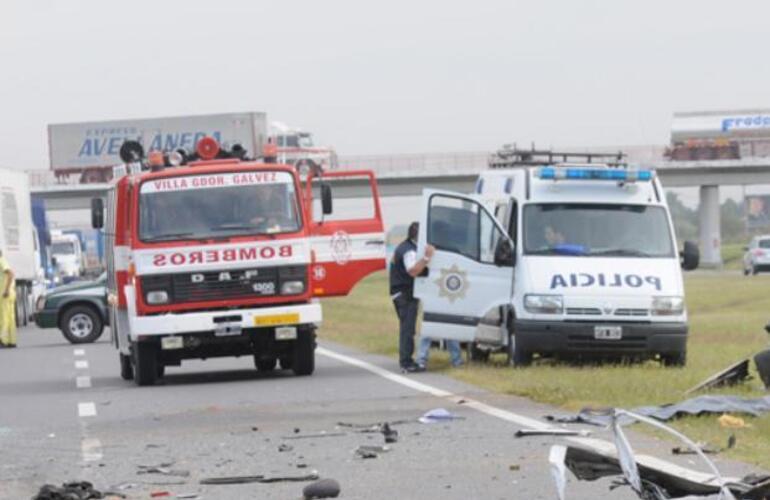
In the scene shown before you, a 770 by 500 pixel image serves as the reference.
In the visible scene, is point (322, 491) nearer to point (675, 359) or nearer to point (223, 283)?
point (223, 283)

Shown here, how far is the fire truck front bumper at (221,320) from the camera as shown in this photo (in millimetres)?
20031

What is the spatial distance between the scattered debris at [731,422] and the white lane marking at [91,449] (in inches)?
184

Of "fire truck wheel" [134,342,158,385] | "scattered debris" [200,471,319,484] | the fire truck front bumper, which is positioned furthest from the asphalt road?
the fire truck front bumper

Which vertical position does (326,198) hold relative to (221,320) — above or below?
above

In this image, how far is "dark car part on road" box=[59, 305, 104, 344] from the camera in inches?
1356

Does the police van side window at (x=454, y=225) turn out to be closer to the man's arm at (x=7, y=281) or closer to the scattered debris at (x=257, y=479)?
the scattered debris at (x=257, y=479)

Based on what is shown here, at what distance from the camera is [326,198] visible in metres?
21.2

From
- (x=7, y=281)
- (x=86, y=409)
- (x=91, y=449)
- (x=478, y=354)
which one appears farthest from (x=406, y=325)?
(x=7, y=281)

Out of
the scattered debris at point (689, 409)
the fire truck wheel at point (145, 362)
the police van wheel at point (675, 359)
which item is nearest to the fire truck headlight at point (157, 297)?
the fire truck wheel at point (145, 362)

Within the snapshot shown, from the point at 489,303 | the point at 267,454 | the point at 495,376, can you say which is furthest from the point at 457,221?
the point at 267,454

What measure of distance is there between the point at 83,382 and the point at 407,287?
4.24 metres

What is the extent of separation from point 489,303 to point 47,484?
11.1m

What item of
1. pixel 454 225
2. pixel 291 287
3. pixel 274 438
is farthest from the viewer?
pixel 454 225

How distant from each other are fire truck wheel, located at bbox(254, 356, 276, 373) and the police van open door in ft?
7.30
